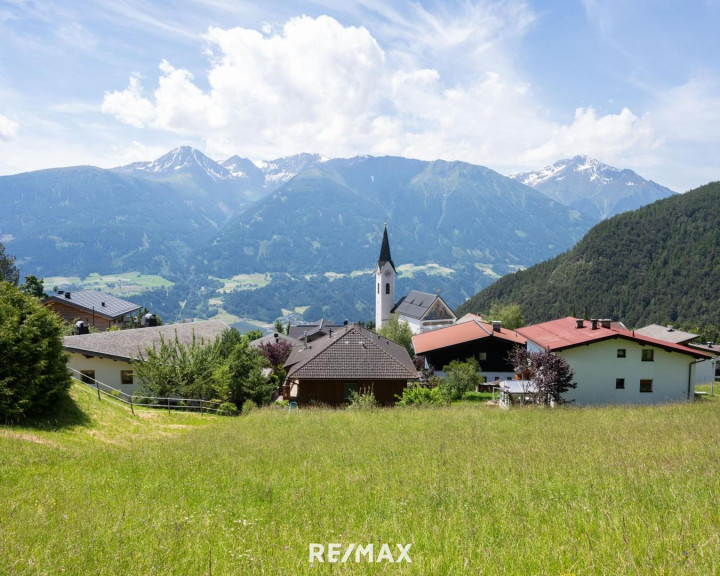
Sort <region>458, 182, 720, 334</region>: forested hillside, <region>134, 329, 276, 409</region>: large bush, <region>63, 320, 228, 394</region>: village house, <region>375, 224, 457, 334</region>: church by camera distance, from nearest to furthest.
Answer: <region>134, 329, 276, 409</region>: large bush
<region>63, 320, 228, 394</region>: village house
<region>375, 224, 457, 334</region>: church
<region>458, 182, 720, 334</region>: forested hillside

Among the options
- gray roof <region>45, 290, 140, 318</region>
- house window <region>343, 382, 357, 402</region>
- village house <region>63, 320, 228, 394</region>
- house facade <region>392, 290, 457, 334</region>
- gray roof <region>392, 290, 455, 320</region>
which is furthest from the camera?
gray roof <region>392, 290, 455, 320</region>

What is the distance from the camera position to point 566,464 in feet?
30.2

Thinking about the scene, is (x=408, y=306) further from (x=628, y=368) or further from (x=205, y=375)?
(x=205, y=375)

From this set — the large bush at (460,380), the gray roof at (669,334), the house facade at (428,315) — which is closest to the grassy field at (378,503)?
the large bush at (460,380)

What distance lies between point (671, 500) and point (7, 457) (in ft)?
40.3

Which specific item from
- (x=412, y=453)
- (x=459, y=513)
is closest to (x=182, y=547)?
(x=459, y=513)

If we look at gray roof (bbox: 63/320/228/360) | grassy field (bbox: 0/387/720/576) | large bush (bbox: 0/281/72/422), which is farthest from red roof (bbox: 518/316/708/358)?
large bush (bbox: 0/281/72/422)

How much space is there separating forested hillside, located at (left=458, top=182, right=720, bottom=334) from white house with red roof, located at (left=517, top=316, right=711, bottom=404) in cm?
11623

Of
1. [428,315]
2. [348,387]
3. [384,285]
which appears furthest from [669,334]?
[384,285]

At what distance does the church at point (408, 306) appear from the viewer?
342ft

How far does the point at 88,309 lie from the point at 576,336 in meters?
63.1

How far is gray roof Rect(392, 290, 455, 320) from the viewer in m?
105

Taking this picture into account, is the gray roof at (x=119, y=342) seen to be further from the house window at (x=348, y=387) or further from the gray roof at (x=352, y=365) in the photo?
the house window at (x=348, y=387)

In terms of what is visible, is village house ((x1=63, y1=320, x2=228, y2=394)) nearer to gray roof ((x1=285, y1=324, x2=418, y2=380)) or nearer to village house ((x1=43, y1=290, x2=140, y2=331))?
gray roof ((x1=285, y1=324, x2=418, y2=380))
